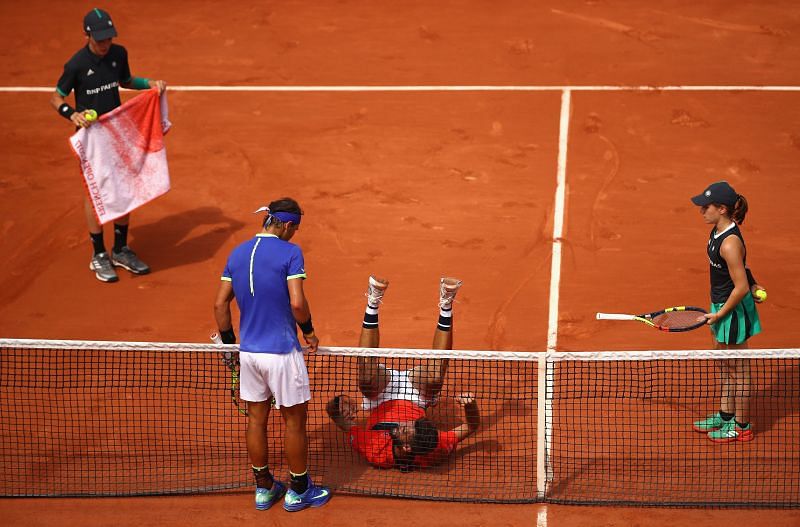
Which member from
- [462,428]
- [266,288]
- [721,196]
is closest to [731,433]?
[721,196]

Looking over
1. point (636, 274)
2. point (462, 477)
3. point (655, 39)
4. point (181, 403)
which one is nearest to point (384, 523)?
point (462, 477)

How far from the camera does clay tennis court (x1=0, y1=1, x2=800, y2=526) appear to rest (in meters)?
9.88

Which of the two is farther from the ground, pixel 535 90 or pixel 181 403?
pixel 535 90

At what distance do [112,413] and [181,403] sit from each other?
1.78ft

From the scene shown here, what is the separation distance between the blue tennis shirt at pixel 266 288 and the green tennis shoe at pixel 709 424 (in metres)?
A: 3.16

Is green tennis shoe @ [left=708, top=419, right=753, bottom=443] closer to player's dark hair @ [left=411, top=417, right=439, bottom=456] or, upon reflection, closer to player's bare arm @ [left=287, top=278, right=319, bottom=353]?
player's dark hair @ [left=411, top=417, right=439, bottom=456]

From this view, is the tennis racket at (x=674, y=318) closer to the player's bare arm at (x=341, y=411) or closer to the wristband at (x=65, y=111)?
the player's bare arm at (x=341, y=411)

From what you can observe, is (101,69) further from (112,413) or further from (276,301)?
(276,301)

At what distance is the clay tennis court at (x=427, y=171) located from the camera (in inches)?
389

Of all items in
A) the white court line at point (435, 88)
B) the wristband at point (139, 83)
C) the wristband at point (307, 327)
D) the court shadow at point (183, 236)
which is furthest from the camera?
the white court line at point (435, 88)

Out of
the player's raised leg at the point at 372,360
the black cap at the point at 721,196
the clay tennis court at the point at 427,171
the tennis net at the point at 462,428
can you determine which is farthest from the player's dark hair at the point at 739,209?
the player's raised leg at the point at 372,360

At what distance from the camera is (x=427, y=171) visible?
40.6 feet

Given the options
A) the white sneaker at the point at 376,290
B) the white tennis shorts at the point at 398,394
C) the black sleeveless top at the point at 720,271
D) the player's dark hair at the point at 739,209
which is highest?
the player's dark hair at the point at 739,209

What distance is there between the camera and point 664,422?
8.41 meters
